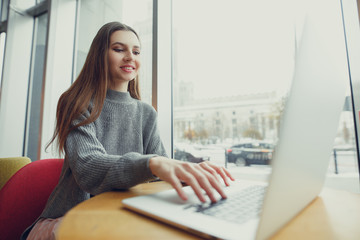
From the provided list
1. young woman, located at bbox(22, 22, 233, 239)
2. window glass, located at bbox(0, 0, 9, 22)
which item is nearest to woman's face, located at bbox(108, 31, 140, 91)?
young woman, located at bbox(22, 22, 233, 239)

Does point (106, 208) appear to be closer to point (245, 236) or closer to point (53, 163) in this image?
point (245, 236)

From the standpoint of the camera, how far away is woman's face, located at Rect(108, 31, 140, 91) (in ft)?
3.10

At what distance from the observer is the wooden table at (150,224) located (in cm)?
30

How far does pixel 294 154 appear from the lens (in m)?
0.26

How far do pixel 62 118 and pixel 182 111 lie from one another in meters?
0.83

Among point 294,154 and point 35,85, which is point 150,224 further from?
point 35,85

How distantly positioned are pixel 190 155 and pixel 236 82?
1.85 ft

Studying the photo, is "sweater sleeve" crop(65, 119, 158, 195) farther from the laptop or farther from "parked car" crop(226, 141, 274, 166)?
"parked car" crop(226, 141, 274, 166)

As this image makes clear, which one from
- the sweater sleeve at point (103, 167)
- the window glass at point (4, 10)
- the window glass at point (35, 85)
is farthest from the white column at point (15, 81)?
the sweater sleeve at point (103, 167)

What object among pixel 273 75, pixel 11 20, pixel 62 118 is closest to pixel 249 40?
pixel 273 75

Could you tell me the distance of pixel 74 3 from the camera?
2188 millimetres

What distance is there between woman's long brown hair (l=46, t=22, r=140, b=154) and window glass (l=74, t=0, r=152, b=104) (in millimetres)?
564

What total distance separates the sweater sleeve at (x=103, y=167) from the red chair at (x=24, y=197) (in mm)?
363

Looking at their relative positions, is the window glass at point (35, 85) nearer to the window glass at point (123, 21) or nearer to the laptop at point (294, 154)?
the window glass at point (123, 21)
